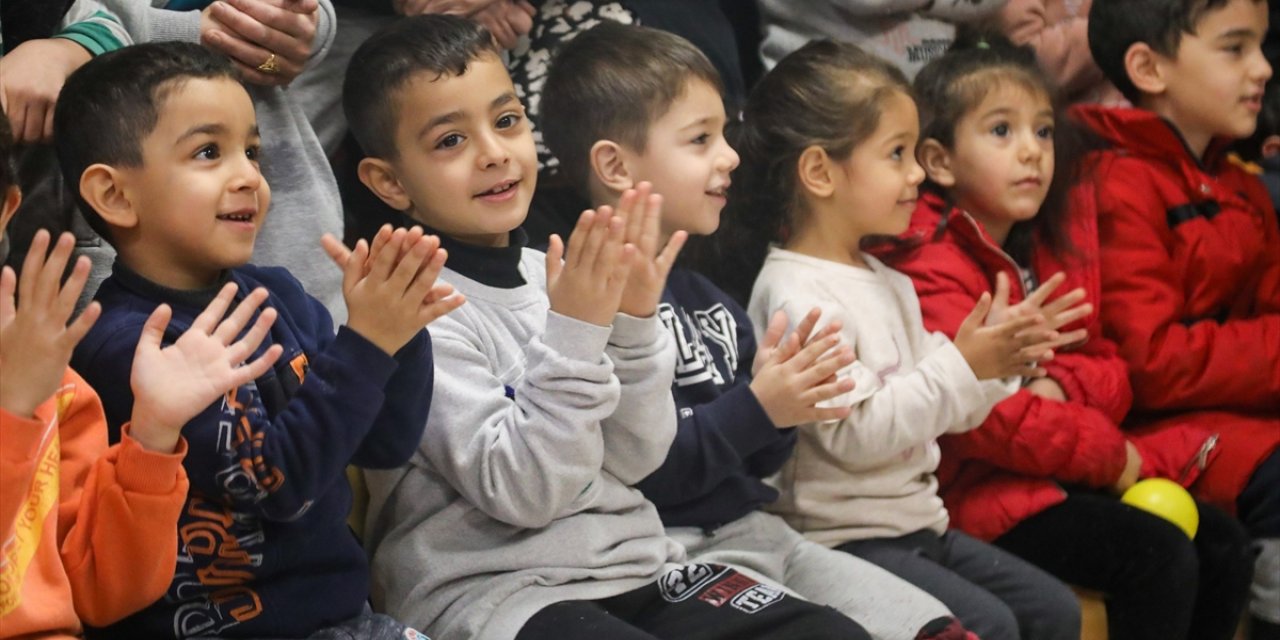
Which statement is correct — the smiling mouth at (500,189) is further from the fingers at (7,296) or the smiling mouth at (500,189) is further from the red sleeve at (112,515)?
the fingers at (7,296)

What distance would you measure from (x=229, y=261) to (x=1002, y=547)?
4.70 feet

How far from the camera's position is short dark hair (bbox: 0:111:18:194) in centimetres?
140

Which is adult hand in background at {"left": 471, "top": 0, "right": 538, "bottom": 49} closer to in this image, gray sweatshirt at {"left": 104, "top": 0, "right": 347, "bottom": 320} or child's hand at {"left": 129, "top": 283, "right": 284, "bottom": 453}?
gray sweatshirt at {"left": 104, "top": 0, "right": 347, "bottom": 320}

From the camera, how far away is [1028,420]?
2.36 meters

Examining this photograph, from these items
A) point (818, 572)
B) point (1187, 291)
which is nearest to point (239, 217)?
point (818, 572)

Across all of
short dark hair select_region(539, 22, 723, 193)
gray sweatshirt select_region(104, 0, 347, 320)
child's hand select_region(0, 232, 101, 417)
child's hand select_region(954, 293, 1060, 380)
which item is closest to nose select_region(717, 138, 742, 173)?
short dark hair select_region(539, 22, 723, 193)

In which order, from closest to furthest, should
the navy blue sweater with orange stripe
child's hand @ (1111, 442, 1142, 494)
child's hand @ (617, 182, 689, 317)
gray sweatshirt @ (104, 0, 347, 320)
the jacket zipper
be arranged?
the navy blue sweater with orange stripe → child's hand @ (617, 182, 689, 317) → gray sweatshirt @ (104, 0, 347, 320) → child's hand @ (1111, 442, 1142, 494) → the jacket zipper

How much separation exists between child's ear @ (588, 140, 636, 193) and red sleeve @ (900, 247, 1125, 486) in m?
0.59

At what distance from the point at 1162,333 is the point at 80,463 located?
190cm

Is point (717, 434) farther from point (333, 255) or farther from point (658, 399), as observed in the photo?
point (333, 255)

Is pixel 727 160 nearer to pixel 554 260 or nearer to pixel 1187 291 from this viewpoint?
pixel 554 260

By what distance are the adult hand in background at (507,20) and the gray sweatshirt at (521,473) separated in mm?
585

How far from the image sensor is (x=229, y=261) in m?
1.56

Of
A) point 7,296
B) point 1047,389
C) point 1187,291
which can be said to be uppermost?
point 7,296
